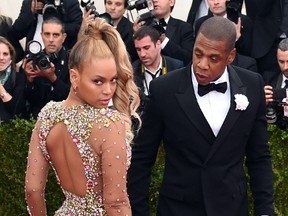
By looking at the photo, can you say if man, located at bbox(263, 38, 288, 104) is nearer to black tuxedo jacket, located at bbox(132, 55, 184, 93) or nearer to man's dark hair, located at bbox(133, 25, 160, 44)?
black tuxedo jacket, located at bbox(132, 55, 184, 93)

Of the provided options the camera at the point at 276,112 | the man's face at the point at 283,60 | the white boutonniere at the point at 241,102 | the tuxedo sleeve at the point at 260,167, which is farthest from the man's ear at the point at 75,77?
the man's face at the point at 283,60

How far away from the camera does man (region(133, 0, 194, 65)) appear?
8.16 meters

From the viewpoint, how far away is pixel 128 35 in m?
8.48

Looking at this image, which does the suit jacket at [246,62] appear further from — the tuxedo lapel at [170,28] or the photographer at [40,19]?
the photographer at [40,19]

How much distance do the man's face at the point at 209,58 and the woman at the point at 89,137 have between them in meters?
0.49

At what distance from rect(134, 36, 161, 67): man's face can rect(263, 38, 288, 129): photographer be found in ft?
3.64

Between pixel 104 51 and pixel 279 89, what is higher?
pixel 104 51

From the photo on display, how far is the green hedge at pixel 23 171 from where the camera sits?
638 cm

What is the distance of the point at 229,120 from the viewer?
4.22 metres

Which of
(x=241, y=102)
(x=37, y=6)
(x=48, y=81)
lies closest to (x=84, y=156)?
(x=241, y=102)

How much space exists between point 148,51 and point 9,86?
143 centimetres

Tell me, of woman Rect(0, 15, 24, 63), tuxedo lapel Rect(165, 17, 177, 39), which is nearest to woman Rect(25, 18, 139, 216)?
tuxedo lapel Rect(165, 17, 177, 39)

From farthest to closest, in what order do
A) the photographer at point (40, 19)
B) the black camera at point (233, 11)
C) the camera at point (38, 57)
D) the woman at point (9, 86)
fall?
the photographer at point (40, 19), the black camera at point (233, 11), the woman at point (9, 86), the camera at point (38, 57)

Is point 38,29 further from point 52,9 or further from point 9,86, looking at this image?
point 9,86
